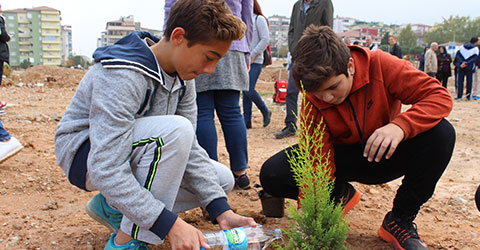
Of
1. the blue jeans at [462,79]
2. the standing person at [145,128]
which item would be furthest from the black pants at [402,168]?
the blue jeans at [462,79]

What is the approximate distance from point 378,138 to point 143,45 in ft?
4.09

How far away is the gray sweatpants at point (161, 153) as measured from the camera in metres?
1.74

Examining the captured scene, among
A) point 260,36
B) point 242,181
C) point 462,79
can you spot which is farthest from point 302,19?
point 462,79

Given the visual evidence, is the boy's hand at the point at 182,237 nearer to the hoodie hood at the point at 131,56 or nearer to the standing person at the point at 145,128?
the standing person at the point at 145,128

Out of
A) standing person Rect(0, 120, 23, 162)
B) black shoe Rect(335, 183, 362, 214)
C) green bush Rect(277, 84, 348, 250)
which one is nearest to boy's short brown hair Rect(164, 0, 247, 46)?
green bush Rect(277, 84, 348, 250)

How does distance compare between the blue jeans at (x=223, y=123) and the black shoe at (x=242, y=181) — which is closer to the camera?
the blue jeans at (x=223, y=123)

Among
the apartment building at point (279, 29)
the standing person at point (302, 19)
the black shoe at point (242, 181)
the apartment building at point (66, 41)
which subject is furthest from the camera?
the apartment building at point (279, 29)

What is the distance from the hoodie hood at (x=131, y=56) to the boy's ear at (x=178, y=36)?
12cm

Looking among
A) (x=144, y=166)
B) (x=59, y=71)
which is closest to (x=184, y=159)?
(x=144, y=166)

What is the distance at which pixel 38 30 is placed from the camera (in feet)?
329

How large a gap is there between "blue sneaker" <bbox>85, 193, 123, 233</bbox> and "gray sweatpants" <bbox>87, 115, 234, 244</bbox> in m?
0.30

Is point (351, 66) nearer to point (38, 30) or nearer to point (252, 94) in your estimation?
point (252, 94)

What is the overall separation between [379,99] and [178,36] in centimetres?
114

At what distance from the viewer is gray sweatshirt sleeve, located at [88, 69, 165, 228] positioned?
1594 millimetres
